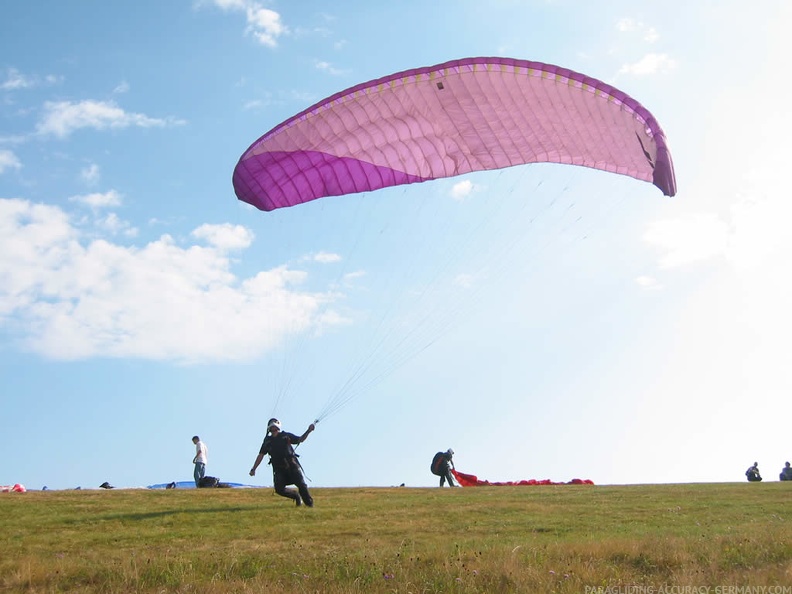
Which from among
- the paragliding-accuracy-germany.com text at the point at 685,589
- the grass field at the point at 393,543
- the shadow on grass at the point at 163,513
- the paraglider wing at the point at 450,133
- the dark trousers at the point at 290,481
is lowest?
the paragliding-accuracy-germany.com text at the point at 685,589

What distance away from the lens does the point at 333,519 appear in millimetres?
13367

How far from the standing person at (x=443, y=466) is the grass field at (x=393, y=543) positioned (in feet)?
30.9

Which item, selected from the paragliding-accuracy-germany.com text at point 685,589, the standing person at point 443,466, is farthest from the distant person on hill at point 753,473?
the paragliding-accuracy-germany.com text at point 685,589

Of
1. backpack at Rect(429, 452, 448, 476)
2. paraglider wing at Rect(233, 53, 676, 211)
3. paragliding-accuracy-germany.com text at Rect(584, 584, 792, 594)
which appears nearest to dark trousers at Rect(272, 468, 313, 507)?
paraglider wing at Rect(233, 53, 676, 211)

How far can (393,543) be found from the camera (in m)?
11.0

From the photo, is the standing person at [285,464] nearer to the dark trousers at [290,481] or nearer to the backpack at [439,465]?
the dark trousers at [290,481]

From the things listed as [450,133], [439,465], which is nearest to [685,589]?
[450,133]

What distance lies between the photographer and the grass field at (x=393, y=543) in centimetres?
852

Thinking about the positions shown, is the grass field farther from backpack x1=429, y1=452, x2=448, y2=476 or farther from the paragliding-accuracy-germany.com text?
backpack x1=429, y1=452, x2=448, y2=476

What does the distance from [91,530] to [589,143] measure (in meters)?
11.3

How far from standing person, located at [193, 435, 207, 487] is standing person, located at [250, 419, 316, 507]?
25.2 feet

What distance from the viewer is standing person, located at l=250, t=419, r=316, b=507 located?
588 inches

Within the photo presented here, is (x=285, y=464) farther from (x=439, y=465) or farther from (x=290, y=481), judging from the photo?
(x=439, y=465)

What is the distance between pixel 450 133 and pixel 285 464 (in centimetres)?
722
